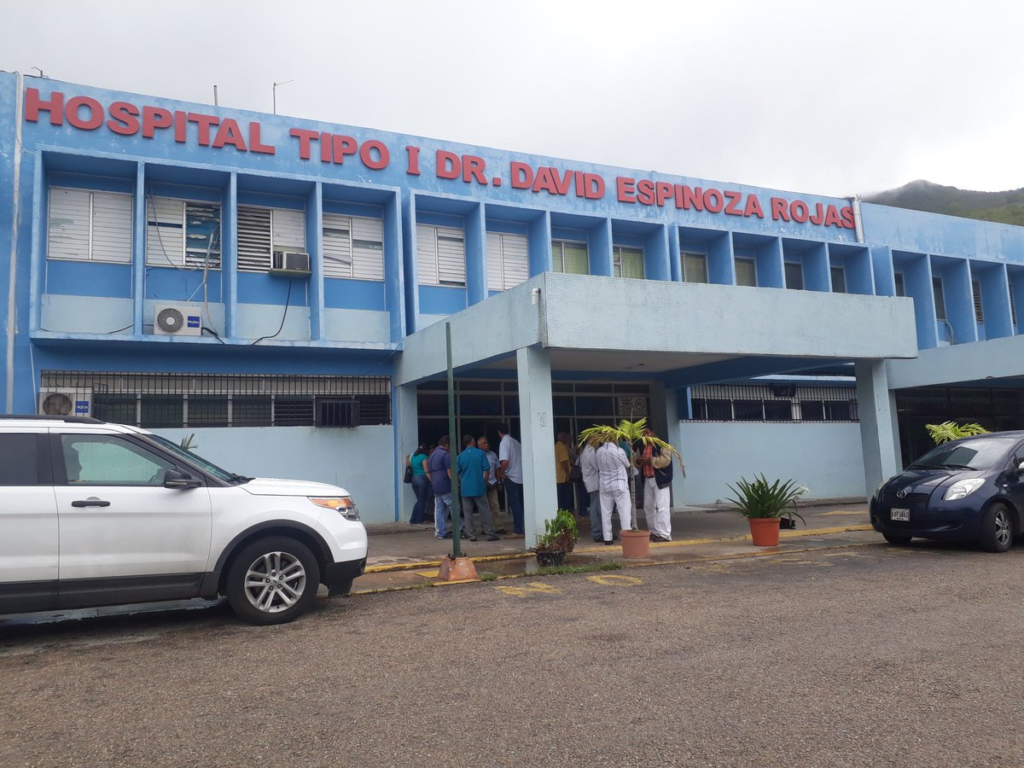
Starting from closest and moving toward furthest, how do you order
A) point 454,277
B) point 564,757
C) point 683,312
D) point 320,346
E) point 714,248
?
point 564,757, point 683,312, point 320,346, point 454,277, point 714,248

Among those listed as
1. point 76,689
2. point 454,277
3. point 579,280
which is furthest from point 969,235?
point 76,689

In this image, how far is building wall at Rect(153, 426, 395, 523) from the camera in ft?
48.4

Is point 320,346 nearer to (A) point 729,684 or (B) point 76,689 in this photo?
(B) point 76,689

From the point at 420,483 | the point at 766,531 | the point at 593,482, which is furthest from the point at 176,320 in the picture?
the point at 766,531

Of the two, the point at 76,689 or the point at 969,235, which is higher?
the point at 969,235

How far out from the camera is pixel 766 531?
451 inches

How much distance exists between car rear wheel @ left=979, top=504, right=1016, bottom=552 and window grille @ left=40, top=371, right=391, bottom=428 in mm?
10411

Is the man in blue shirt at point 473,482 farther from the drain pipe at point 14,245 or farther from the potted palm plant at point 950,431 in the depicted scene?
the potted palm plant at point 950,431

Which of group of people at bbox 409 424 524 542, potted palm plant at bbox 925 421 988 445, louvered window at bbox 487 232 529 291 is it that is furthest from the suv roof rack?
potted palm plant at bbox 925 421 988 445

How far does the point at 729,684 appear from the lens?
473 cm

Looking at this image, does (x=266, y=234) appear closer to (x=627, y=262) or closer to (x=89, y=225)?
(x=89, y=225)

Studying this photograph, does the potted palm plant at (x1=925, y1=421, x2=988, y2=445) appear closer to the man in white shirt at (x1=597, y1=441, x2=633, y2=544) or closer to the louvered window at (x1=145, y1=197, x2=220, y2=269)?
the man in white shirt at (x1=597, y1=441, x2=633, y2=544)

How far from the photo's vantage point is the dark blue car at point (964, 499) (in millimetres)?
10148

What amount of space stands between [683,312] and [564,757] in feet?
29.5
